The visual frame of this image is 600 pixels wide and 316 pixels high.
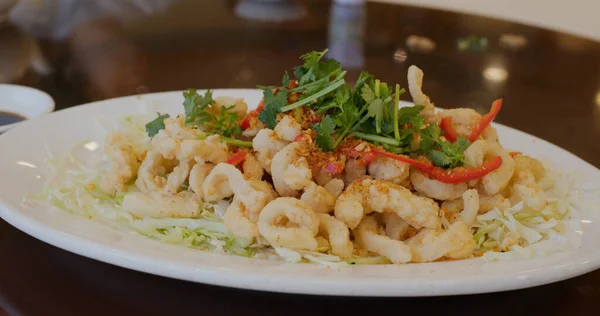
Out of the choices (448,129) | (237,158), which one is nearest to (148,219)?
(237,158)

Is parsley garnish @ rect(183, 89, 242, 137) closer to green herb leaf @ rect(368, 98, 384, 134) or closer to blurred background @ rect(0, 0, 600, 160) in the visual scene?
green herb leaf @ rect(368, 98, 384, 134)

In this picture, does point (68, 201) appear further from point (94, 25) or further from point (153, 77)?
point (94, 25)

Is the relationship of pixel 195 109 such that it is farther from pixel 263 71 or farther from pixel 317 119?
pixel 263 71

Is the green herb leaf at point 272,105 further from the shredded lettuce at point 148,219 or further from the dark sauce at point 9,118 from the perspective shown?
the dark sauce at point 9,118

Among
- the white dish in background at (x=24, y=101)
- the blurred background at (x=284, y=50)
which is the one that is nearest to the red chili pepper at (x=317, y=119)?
the blurred background at (x=284, y=50)

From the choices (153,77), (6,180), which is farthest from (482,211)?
(153,77)

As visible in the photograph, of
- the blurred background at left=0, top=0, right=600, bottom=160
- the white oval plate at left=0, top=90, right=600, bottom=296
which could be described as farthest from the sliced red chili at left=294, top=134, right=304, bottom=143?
the blurred background at left=0, top=0, right=600, bottom=160
